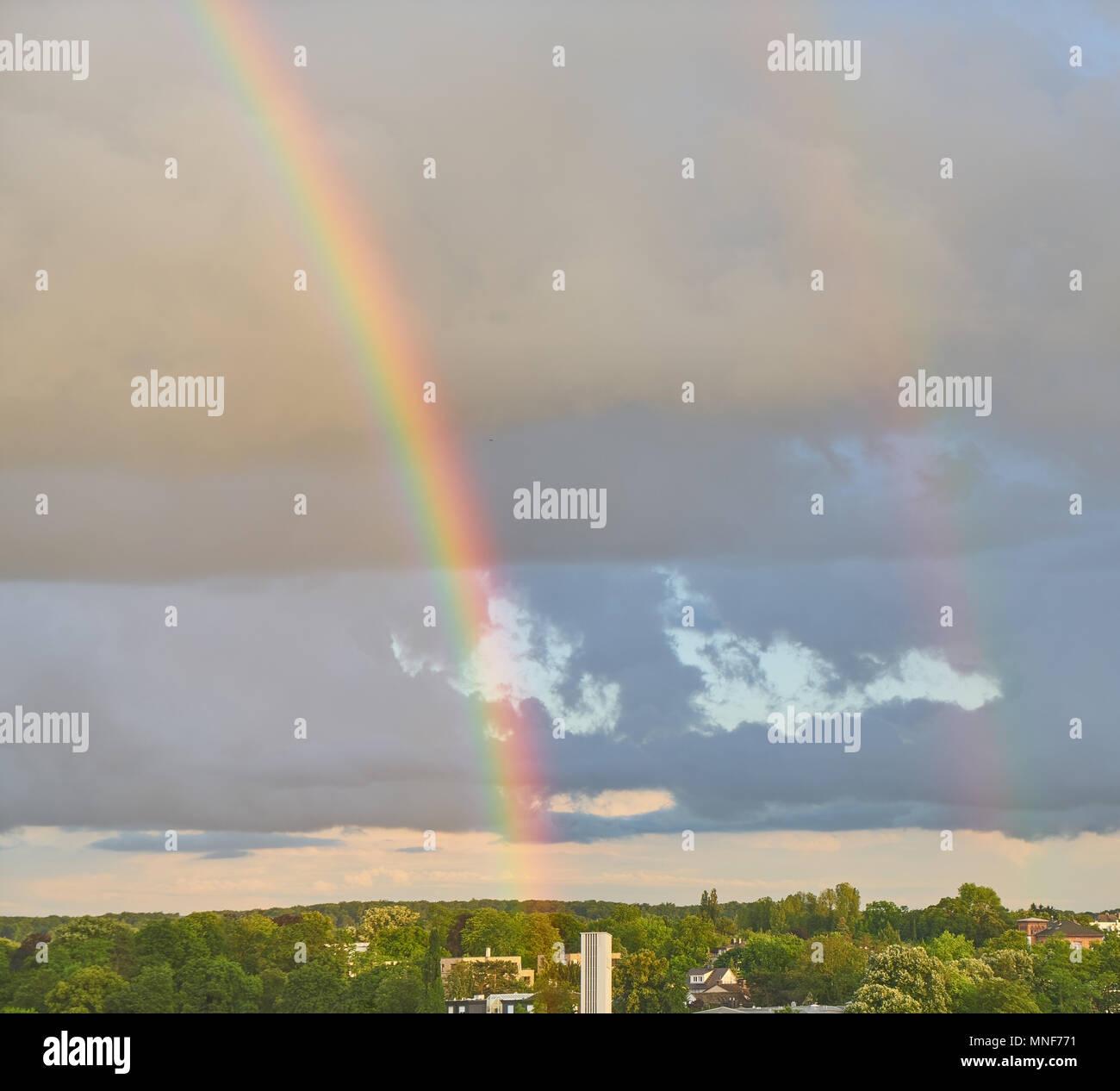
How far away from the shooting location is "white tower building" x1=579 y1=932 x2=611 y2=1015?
122 m

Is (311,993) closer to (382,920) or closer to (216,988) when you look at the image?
(216,988)

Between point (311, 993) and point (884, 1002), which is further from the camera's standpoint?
point (311, 993)

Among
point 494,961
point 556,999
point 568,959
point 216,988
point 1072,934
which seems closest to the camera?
point 216,988

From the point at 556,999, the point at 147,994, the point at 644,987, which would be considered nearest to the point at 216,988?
the point at 147,994

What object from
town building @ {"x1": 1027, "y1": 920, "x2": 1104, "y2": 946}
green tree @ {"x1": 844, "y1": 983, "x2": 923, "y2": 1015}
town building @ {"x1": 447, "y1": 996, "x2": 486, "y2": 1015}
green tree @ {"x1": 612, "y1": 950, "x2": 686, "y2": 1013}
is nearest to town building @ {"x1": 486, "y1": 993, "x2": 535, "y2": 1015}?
town building @ {"x1": 447, "y1": 996, "x2": 486, "y2": 1015}

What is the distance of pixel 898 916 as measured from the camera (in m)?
196

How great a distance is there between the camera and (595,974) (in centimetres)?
12506

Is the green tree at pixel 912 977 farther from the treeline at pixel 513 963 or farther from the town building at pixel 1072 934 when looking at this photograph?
the town building at pixel 1072 934

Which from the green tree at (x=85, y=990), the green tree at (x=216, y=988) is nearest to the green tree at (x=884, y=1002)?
the green tree at (x=216, y=988)

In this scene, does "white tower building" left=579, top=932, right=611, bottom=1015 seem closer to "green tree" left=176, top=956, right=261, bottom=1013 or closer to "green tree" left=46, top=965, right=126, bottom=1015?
"green tree" left=176, top=956, right=261, bottom=1013

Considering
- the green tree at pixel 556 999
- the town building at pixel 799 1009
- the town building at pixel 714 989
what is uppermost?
the green tree at pixel 556 999

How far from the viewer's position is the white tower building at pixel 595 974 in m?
122
